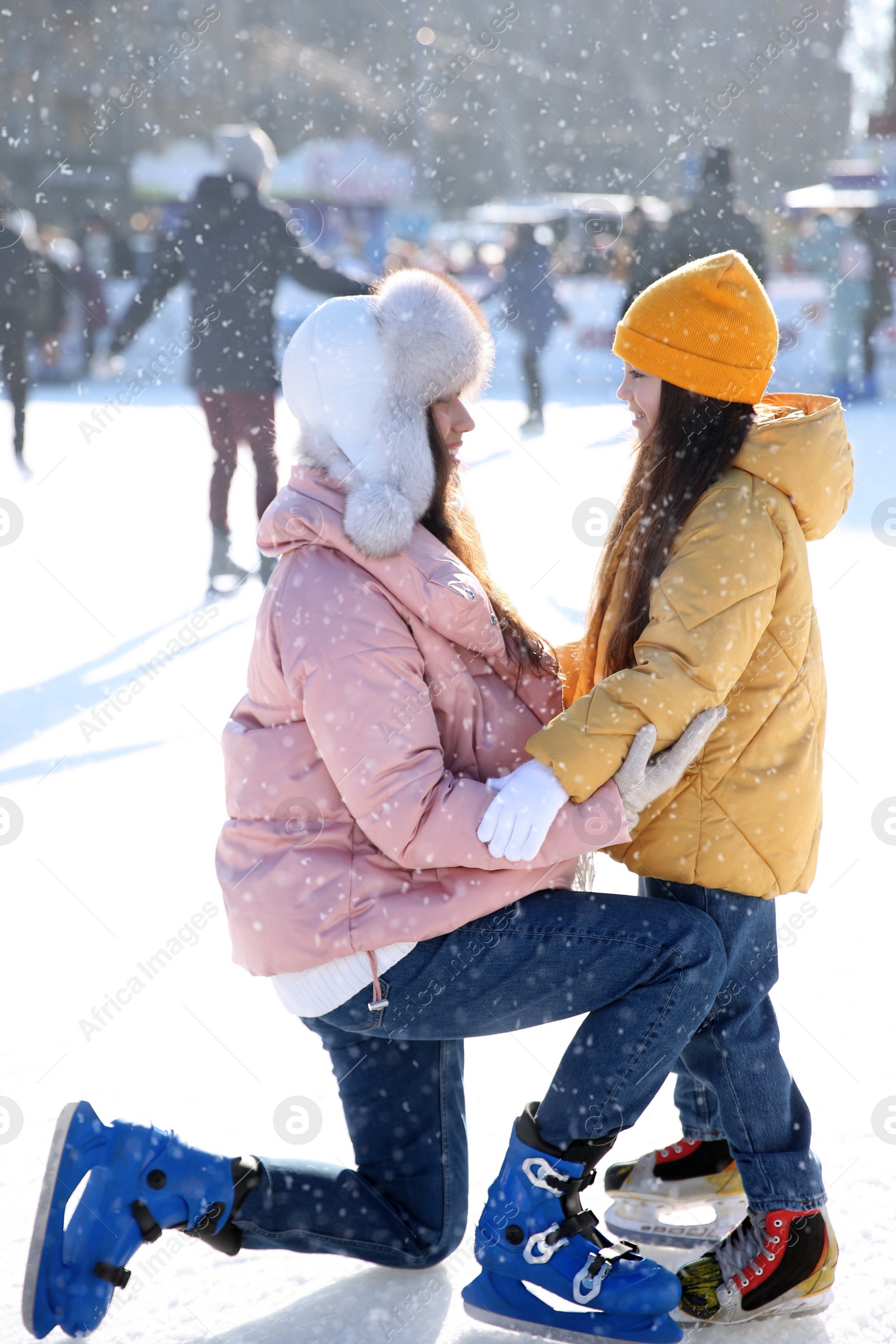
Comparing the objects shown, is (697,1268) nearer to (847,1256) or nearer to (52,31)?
(847,1256)

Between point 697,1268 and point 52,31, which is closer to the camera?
point 697,1268

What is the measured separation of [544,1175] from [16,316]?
791 centimetres

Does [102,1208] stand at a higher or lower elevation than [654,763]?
lower

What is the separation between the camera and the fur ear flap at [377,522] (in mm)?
1464

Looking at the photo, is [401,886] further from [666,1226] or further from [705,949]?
[666,1226]

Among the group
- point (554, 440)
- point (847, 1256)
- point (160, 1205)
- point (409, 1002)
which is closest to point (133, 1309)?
point (160, 1205)

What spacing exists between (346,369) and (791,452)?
59 centimetres

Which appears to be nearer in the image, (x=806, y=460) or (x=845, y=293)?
(x=806, y=460)

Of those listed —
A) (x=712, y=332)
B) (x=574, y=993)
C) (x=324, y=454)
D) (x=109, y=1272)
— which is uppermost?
(x=712, y=332)

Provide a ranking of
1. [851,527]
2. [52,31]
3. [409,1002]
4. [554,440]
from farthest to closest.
Result: 1. [52,31]
2. [554,440]
3. [851,527]
4. [409,1002]

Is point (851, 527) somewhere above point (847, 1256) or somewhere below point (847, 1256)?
below

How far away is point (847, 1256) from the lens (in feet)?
5.61

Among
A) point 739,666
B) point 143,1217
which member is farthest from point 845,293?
point 143,1217

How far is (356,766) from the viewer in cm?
143
